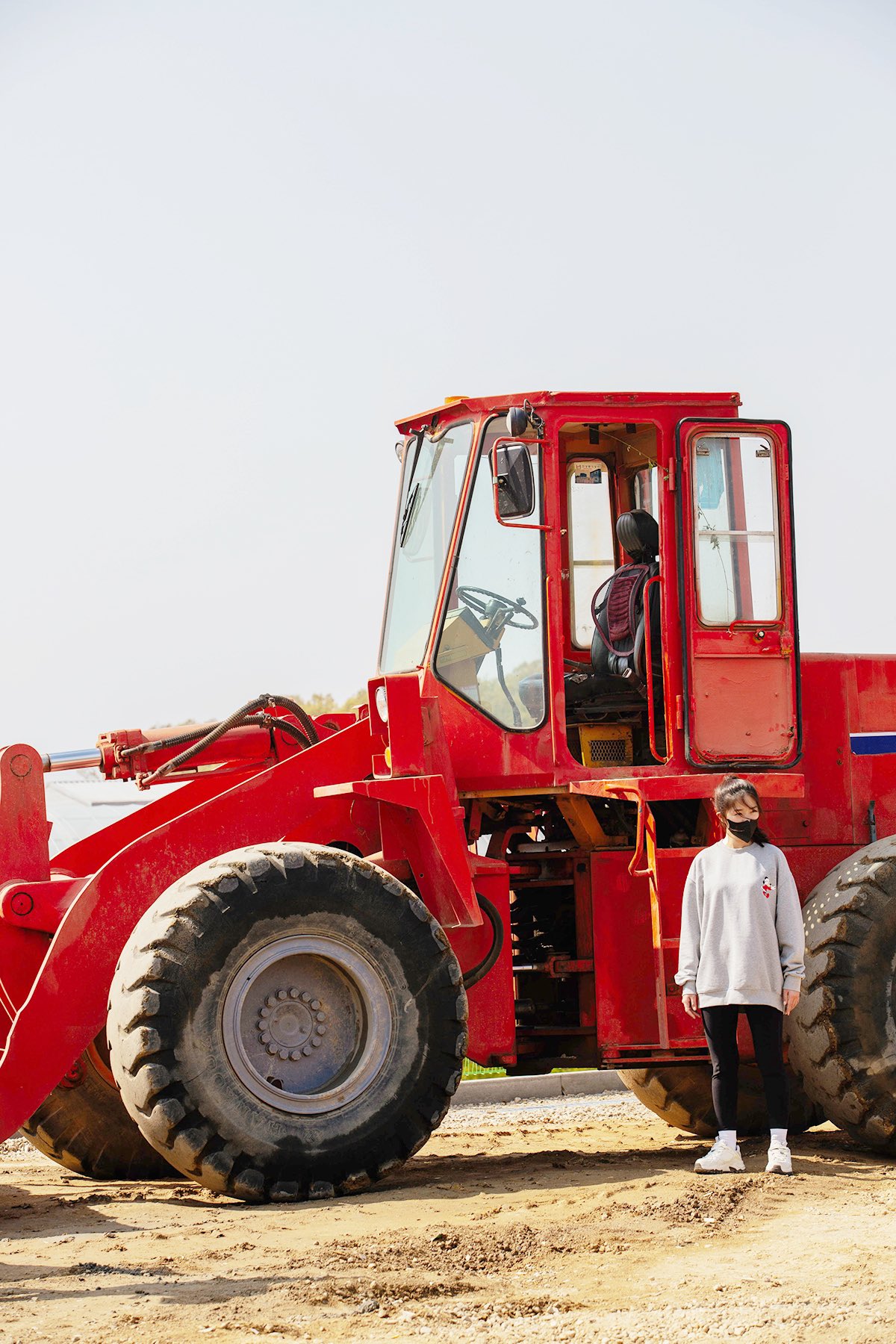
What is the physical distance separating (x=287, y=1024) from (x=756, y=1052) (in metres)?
2.14

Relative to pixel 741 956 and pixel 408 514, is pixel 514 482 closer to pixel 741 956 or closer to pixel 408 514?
pixel 408 514

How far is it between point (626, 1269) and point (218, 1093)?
225cm

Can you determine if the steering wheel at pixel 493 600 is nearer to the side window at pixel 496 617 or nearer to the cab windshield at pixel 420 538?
the side window at pixel 496 617

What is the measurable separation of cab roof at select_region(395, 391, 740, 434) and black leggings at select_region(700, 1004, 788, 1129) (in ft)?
10.6

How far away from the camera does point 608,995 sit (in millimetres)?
8594

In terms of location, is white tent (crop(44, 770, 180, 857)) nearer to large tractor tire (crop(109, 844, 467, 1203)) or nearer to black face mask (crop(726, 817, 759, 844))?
large tractor tire (crop(109, 844, 467, 1203))

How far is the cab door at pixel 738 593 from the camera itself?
8.84 meters

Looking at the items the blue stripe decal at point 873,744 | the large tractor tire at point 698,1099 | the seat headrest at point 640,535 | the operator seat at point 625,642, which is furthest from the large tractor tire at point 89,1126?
the blue stripe decal at point 873,744

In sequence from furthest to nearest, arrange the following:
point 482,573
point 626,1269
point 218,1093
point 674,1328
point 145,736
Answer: point 145,736, point 482,573, point 218,1093, point 626,1269, point 674,1328

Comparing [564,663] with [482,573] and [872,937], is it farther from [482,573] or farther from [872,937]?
[872,937]

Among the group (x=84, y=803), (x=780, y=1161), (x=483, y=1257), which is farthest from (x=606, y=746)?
(x=84, y=803)

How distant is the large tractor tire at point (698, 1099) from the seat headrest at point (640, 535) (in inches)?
112

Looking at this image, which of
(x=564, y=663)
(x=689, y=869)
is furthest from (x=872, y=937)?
(x=564, y=663)

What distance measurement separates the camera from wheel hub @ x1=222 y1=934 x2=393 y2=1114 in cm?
752
